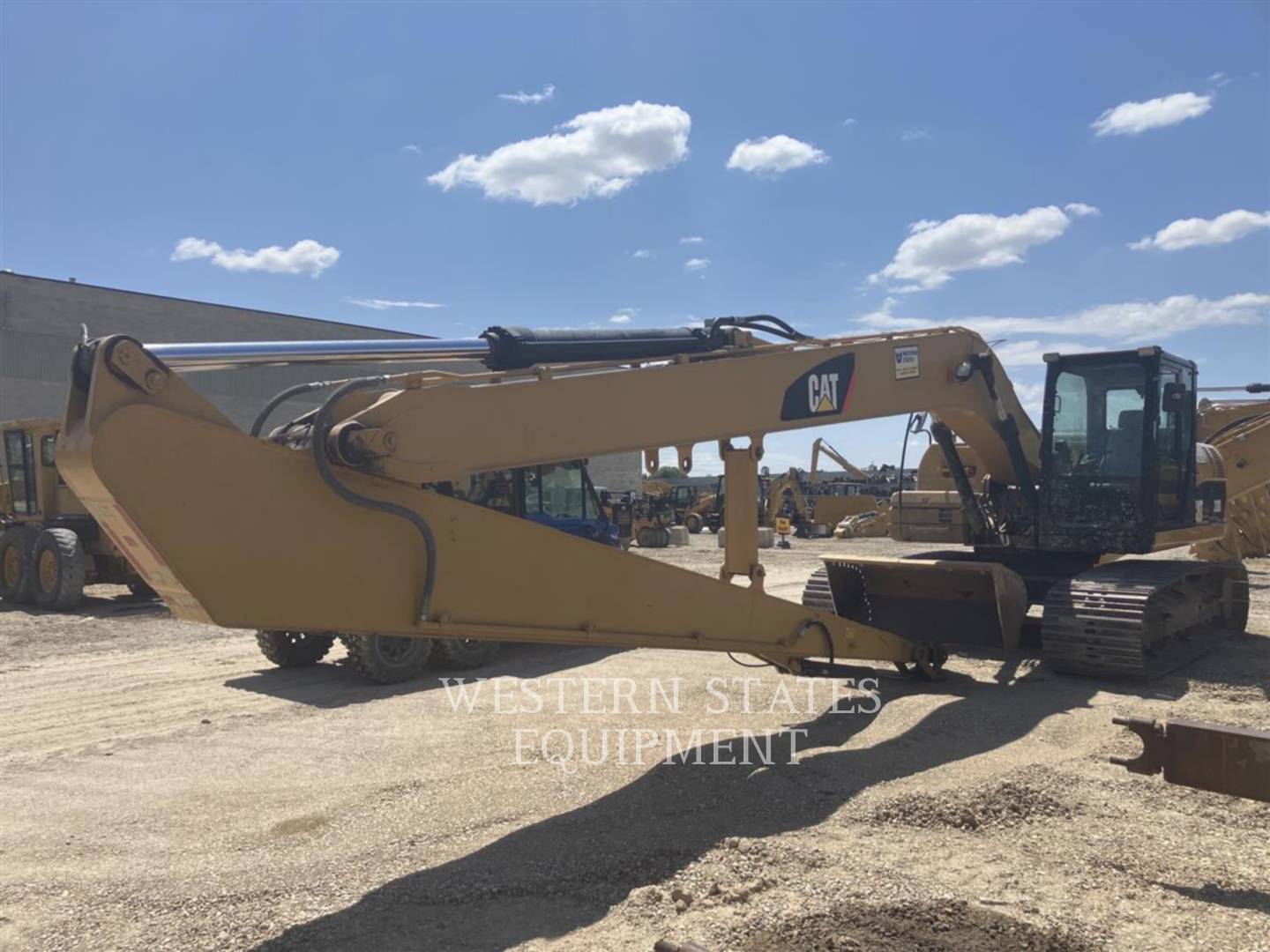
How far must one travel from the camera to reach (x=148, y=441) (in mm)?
3566

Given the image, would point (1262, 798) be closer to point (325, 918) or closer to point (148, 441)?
point (325, 918)

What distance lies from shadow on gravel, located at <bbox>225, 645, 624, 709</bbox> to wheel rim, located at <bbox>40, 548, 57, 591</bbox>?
7.11m

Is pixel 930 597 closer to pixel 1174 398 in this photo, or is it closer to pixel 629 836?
pixel 1174 398

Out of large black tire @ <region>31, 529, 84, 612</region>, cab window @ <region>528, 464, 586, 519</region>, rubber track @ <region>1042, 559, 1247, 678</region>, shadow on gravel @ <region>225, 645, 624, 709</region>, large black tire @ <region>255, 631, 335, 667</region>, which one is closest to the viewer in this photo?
rubber track @ <region>1042, 559, 1247, 678</region>

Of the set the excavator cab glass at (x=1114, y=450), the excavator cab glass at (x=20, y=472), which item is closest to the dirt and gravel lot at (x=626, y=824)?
the excavator cab glass at (x=1114, y=450)

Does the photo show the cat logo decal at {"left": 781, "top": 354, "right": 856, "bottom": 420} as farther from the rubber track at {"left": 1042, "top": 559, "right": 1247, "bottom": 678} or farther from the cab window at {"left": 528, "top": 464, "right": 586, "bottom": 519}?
the cab window at {"left": 528, "top": 464, "right": 586, "bottom": 519}

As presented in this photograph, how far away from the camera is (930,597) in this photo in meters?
8.58

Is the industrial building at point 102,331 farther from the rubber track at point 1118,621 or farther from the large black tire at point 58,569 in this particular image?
the rubber track at point 1118,621

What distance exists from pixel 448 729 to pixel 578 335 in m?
3.17

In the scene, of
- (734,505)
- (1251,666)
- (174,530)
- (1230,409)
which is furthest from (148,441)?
(1230,409)

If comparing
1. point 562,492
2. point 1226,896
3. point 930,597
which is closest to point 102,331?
point 562,492

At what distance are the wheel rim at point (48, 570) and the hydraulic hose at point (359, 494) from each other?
12888mm

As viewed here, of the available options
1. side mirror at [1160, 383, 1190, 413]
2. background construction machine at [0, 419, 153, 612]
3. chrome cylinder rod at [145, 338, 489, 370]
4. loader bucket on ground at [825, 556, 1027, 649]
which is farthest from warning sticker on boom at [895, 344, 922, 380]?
background construction machine at [0, 419, 153, 612]

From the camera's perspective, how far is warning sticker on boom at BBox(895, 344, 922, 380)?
7066 millimetres
